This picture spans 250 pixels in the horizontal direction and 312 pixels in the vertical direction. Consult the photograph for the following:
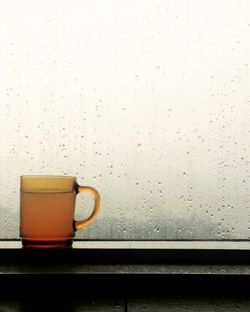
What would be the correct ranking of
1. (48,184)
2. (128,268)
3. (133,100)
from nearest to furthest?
(128,268)
(48,184)
(133,100)

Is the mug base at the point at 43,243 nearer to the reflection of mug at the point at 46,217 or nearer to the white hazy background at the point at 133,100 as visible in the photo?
the reflection of mug at the point at 46,217

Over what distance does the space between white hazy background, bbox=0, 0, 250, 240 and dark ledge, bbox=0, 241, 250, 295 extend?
29 cm

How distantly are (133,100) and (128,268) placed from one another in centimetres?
51

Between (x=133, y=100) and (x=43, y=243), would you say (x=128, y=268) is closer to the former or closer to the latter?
(x=43, y=243)

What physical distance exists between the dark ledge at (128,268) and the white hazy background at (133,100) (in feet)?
0.94

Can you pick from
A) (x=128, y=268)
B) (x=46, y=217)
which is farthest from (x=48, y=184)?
(x=128, y=268)

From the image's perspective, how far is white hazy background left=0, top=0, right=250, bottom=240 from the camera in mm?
1243

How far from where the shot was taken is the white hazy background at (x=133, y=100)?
1243mm

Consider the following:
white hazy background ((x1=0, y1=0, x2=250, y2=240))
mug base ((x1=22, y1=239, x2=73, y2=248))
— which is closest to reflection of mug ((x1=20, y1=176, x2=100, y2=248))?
mug base ((x1=22, y1=239, x2=73, y2=248))

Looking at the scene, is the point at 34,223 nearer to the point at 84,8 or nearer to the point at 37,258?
the point at 37,258

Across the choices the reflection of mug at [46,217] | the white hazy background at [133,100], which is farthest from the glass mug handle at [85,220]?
the white hazy background at [133,100]

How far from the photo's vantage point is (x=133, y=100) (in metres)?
1.26

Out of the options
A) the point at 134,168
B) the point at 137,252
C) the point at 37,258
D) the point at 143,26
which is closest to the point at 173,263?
the point at 137,252

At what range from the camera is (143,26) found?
49.6 inches
